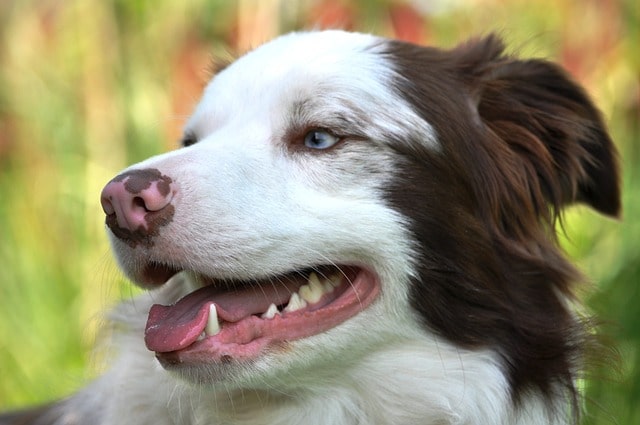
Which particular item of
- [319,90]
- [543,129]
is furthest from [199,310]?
[543,129]

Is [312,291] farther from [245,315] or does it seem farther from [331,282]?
[245,315]

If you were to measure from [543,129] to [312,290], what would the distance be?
1.05m

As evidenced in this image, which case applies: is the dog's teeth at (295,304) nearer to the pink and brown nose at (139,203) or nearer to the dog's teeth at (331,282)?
the dog's teeth at (331,282)

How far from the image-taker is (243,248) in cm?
283

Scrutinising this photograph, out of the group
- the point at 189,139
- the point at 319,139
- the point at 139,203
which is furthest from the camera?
the point at 189,139

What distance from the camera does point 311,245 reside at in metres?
2.90

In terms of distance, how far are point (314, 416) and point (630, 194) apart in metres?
3.39

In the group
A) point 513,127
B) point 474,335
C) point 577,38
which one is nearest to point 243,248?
point 474,335

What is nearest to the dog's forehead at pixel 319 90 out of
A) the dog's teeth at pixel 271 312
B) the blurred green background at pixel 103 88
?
the dog's teeth at pixel 271 312

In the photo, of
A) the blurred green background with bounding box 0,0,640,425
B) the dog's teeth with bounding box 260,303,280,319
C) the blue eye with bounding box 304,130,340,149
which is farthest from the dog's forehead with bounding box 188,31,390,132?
the blurred green background with bounding box 0,0,640,425

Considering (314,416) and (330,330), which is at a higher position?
(330,330)

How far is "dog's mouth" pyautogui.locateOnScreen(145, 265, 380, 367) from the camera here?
111 inches

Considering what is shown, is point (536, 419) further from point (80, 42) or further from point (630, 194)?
point (80, 42)

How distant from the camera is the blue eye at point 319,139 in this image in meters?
3.10
